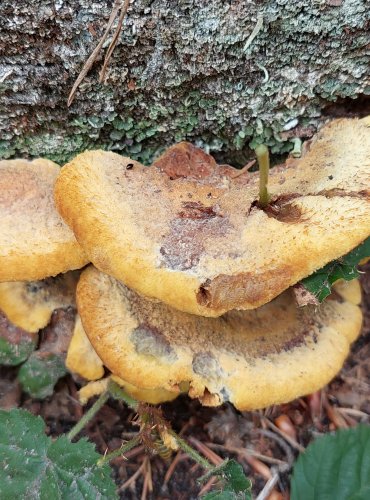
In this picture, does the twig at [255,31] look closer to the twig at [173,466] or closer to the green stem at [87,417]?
the green stem at [87,417]

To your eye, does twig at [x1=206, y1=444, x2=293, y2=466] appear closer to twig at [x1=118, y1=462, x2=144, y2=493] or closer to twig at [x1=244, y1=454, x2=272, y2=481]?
twig at [x1=244, y1=454, x2=272, y2=481]

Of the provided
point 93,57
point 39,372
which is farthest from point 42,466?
point 93,57

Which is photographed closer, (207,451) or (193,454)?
(193,454)

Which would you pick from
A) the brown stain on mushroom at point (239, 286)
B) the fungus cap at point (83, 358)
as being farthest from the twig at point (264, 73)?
the fungus cap at point (83, 358)

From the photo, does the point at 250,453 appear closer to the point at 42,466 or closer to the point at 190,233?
the point at 42,466

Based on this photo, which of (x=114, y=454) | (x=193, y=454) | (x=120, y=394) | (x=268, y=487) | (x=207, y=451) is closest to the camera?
(x=114, y=454)

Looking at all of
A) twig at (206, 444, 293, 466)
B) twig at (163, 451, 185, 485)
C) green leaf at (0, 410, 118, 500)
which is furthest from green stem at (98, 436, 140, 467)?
twig at (206, 444, 293, 466)
